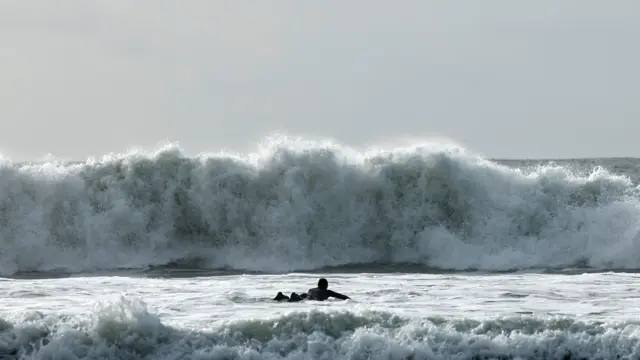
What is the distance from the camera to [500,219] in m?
Answer: 27.5

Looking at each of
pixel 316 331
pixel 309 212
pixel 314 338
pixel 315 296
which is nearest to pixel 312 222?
pixel 309 212

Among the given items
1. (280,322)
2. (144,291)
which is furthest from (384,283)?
(280,322)

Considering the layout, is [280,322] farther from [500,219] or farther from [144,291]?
[500,219]

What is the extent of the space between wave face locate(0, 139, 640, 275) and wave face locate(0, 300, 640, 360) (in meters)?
11.8

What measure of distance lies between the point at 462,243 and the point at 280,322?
44.9 ft

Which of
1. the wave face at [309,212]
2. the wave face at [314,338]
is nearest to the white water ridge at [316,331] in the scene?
the wave face at [314,338]

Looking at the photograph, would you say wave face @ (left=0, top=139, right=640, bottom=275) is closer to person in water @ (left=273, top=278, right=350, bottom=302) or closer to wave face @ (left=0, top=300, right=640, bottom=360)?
person in water @ (left=273, top=278, right=350, bottom=302)

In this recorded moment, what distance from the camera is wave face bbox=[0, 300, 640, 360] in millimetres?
12914

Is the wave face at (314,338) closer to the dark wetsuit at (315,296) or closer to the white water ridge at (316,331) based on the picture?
the white water ridge at (316,331)

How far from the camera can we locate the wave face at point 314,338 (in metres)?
12.9

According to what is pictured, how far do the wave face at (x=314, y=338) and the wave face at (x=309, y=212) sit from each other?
1175 centimetres

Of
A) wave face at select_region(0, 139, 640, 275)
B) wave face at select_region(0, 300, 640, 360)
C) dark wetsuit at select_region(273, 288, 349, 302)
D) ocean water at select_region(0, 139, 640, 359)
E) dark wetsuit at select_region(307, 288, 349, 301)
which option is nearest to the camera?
wave face at select_region(0, 300, 640, 360)

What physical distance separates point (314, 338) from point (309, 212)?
1414 centimetres

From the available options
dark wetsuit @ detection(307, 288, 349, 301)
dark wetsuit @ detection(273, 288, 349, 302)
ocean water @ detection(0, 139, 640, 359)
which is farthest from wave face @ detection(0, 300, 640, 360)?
ocean water @ detection(0, 139, 640, 359)
